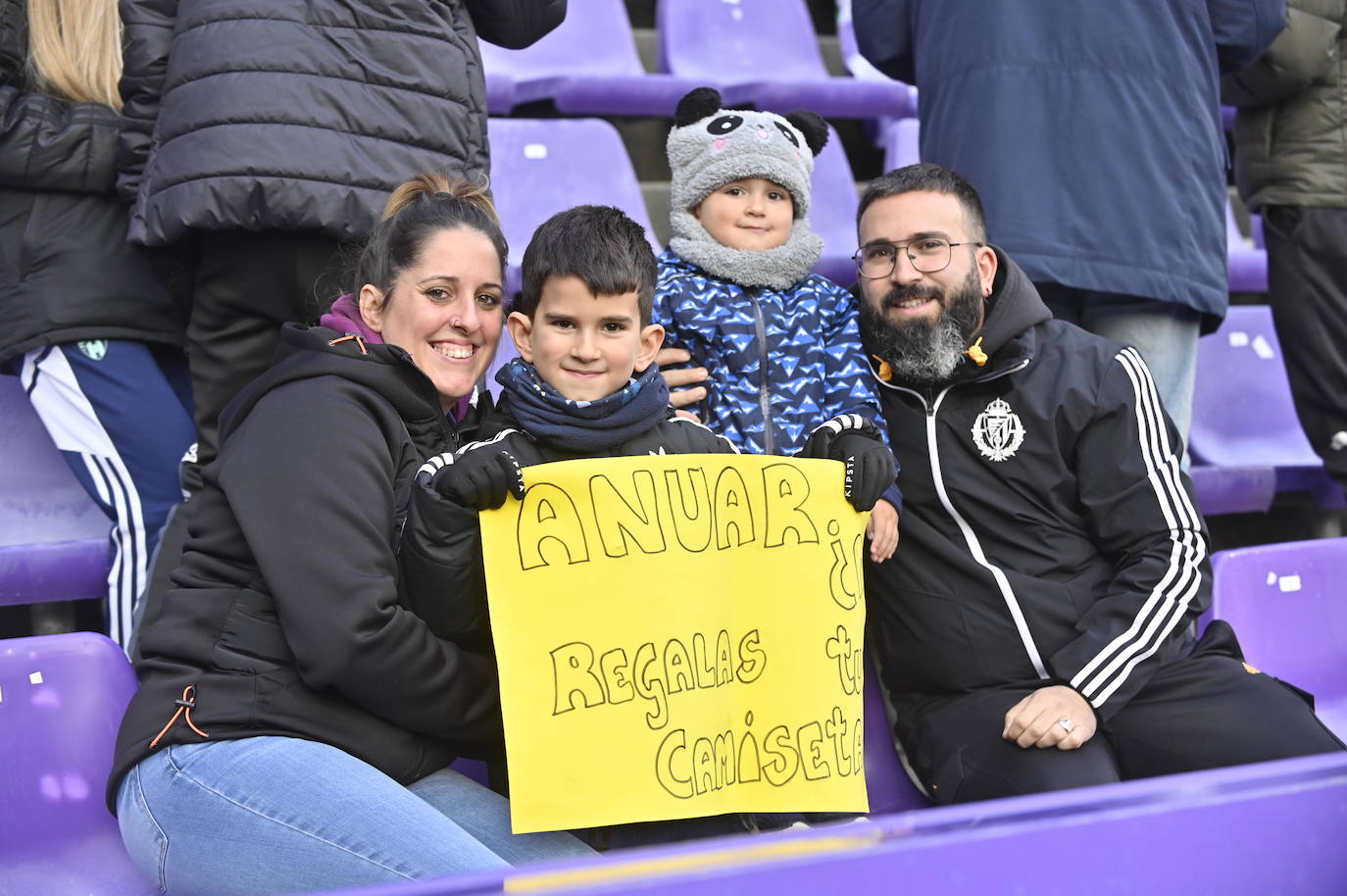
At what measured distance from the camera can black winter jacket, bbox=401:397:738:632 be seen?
1.65m

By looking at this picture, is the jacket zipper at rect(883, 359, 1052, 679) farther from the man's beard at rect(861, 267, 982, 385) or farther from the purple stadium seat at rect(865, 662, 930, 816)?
the purple stadium seat at rect(865, 662, 930, 816)

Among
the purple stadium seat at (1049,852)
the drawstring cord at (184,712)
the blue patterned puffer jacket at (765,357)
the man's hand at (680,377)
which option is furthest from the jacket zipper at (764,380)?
the purple stadium seat at (1049,852)

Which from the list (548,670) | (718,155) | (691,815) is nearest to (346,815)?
(548,670)

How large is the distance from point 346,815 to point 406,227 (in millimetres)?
888

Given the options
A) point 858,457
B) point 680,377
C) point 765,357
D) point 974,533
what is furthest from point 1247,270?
point 858,457

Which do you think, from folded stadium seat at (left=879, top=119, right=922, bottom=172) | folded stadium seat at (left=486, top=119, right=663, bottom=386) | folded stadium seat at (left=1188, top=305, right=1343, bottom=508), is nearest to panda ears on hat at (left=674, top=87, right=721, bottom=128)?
folded stadium seat at (left=486, top=119, right=663, bottom=386)

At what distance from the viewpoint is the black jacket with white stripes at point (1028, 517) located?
2.17 metres

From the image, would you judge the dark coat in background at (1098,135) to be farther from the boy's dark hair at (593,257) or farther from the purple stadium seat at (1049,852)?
the purple stadium seat at (1049,852)

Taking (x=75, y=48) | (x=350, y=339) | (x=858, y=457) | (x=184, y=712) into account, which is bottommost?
(x=184, y=712)

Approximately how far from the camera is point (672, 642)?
1668mm

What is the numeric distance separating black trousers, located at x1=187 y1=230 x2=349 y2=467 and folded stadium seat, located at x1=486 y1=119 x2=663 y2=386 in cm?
126

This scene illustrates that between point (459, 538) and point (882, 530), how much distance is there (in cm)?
77

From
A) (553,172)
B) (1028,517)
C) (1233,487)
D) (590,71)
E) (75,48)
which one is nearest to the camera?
(1028,517)

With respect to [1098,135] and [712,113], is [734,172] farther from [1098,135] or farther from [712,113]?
[1098,135]
